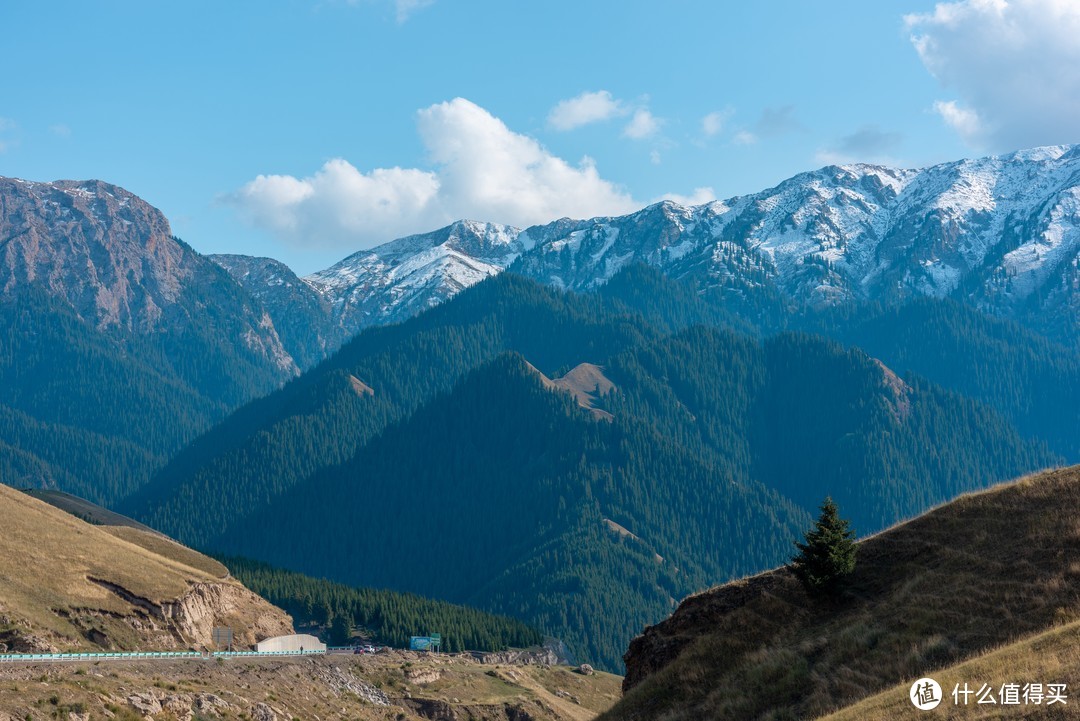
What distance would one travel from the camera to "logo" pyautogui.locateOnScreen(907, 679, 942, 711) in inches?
1836

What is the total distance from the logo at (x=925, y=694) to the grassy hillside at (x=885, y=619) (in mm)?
1347

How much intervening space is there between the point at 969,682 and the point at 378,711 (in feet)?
339

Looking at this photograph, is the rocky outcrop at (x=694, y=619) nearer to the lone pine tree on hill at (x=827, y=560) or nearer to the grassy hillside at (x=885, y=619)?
the grassy hillside at (x=885, y=619)

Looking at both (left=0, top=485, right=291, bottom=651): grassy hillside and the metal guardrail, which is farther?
(left=0, top=485, right=291, bottom=651): grassy hillside

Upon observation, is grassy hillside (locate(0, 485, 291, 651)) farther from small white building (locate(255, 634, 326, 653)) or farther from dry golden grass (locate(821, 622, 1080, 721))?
dry golden grass (locate(821, 622, 1080, 721))

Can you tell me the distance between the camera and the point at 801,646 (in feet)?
198

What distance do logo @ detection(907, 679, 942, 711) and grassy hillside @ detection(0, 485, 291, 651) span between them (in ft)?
316

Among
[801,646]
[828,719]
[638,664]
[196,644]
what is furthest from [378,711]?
[828,719]

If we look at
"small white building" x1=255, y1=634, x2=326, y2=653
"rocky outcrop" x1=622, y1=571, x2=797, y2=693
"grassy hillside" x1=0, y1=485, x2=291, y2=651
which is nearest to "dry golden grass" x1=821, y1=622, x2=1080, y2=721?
"rocky outcrop" x1=622, y1=571, x2=797, y2=693

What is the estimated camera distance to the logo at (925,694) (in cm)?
4662

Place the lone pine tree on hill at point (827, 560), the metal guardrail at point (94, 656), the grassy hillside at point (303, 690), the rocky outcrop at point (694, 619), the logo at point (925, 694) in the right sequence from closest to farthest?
the logo at point (925, 694)
the lone pine tree on hill at point (827, 560)
the rocky outcrop at point (694, 619)
the grassy hillside at point (303, 690)
the metal guardrail at point (94, 656)

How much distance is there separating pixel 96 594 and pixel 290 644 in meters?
34.5

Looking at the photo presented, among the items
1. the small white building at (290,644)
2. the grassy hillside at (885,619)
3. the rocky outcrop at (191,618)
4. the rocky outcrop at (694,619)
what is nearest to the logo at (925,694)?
the grassy hillside at (885,619)

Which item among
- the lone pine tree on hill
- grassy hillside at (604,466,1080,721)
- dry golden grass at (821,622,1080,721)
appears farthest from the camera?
the lone pine tree on hill
